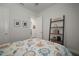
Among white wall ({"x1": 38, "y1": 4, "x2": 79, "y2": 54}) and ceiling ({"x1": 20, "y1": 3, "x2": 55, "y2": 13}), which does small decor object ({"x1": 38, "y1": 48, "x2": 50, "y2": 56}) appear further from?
ceiling ({"x1": 20, "y1": 3, "x2": 55, "y2": 13})

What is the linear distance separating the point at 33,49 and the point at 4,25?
21.7 inches

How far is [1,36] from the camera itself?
155 centimetres

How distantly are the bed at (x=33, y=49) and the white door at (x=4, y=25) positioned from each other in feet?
0.33

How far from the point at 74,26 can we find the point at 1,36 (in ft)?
3.56

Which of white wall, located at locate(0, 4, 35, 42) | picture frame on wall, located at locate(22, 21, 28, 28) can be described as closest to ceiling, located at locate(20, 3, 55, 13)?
white wall, located at locate(0, 4, 35, 42)

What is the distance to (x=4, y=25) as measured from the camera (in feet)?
5.09

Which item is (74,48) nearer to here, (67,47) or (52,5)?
(67,47)

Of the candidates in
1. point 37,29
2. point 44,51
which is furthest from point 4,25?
point 44,51

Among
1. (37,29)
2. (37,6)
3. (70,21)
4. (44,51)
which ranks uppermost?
(37,6)

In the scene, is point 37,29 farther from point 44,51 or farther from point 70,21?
point 70,21

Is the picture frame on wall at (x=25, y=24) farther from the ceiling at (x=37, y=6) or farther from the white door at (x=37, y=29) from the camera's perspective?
the ceiling at (x=37, y=6)

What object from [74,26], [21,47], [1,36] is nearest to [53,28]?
[74,26]

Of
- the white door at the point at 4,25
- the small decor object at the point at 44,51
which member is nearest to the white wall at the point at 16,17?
the white door at the point at 4,25

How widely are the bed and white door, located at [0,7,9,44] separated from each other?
100 millimetres
